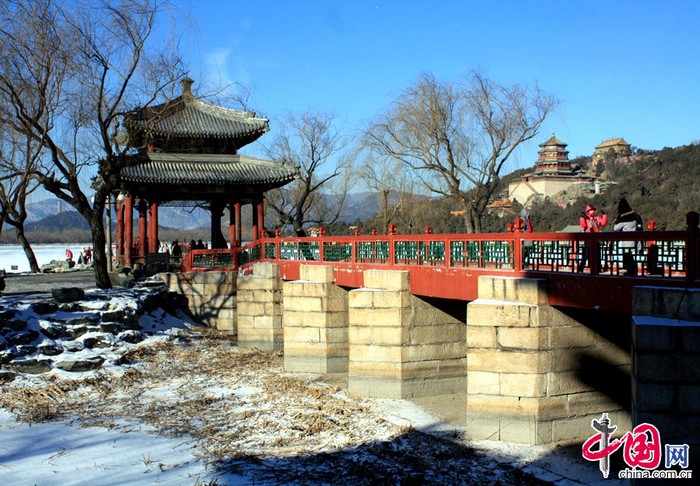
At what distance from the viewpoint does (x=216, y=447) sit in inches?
382

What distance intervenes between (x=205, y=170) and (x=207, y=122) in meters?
3.14

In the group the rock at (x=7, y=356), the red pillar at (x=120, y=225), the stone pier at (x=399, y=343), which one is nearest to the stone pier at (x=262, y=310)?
the stone pier at (x=399, y=343)

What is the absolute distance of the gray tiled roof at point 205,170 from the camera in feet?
81.8

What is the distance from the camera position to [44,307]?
15.0 metres

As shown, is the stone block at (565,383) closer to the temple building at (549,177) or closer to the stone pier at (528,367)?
the stone pier at (528,367)

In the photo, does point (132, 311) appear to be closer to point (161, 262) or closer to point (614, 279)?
point (161, 262)

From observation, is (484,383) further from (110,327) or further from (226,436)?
(110,327)

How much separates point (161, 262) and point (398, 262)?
13165 mm

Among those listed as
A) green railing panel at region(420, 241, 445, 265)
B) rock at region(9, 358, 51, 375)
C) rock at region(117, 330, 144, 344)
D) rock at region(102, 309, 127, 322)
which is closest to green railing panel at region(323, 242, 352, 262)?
green railing panel at region(420, 241, 445, 265)

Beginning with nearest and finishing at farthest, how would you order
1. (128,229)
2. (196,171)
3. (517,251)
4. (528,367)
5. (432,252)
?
(528,367) → (517,251) → (432,252) → (196,171) → (128,229)

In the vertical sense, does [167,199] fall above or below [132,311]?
above

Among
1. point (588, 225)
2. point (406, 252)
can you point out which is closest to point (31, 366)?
point (406, 252)

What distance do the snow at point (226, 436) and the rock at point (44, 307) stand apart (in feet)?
0.56

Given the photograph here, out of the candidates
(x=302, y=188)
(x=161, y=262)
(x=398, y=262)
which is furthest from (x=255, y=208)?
(x=398, y=262)
